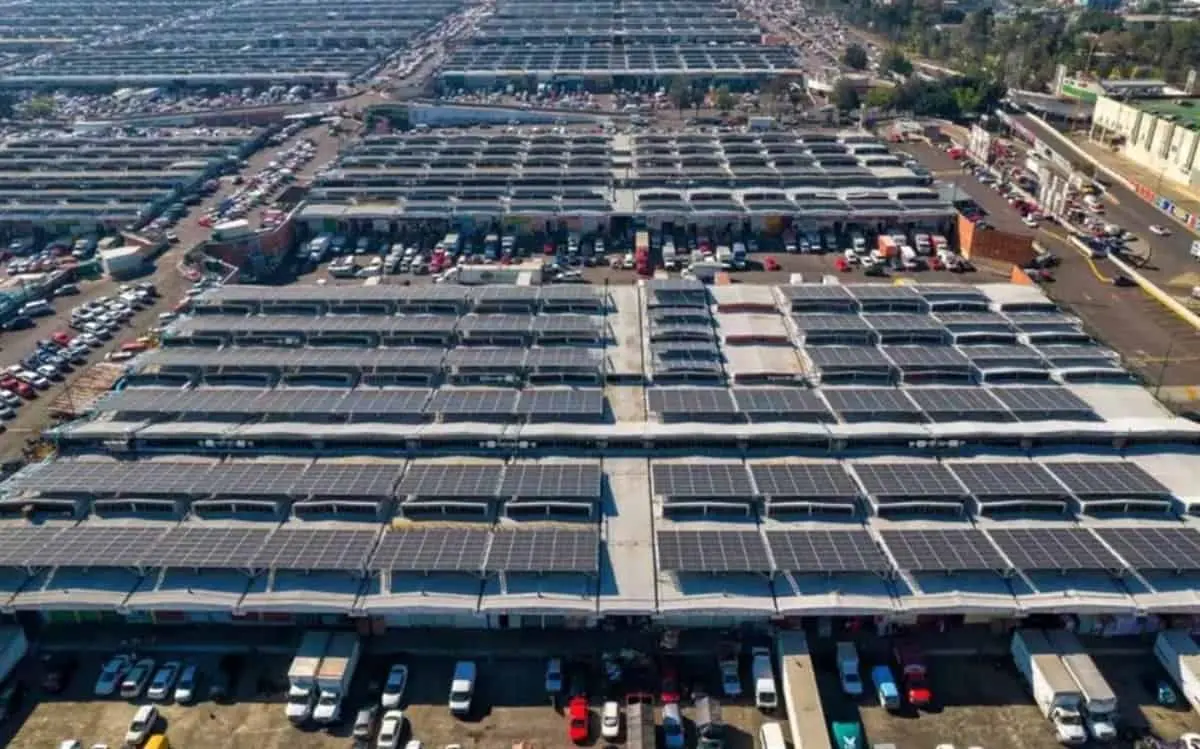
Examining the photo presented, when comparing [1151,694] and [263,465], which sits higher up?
[263,465]

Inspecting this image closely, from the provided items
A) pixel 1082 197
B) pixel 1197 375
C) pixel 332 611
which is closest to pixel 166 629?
pixel 332 611

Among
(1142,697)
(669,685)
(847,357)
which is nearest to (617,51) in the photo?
(847,357)

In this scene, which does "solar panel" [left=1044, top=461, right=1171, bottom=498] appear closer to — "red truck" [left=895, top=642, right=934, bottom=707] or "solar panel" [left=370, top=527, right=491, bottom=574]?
"red truck" [left=895, top=642, right=934, bottom=707]

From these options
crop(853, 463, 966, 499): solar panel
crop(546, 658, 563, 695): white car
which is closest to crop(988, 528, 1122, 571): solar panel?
crop(853, 463, 966, 499): solar panel

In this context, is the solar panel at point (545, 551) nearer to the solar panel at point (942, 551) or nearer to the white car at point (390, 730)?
the white car at point (390, 730)

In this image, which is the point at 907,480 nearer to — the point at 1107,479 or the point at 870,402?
the point at 870,402

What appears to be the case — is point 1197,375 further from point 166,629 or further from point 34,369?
point 34,369
